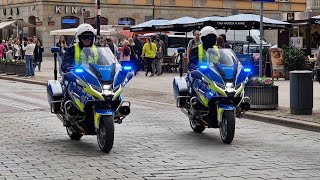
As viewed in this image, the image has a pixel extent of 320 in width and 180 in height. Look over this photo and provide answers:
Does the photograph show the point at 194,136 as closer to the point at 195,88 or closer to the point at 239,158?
the point at 195,88

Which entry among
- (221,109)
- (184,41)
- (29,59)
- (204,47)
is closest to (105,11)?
(184,41)

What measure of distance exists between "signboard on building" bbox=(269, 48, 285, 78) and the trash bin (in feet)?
33.3

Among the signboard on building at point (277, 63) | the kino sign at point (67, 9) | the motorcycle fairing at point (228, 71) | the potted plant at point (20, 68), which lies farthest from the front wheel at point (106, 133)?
the kino sign at point (67, 9)

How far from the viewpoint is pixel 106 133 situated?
8.29 meters

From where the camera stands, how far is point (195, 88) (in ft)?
32.7

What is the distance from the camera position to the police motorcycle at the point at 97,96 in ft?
27.6

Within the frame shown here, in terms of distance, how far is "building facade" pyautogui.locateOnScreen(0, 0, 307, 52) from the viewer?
1946 inches

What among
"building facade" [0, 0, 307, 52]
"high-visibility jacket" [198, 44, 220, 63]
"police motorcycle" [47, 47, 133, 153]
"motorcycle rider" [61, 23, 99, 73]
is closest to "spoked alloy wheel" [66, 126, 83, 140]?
"police motorcycle" [47, 47, 133, 153]

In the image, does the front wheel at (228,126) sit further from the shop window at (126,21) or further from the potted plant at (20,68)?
the shop window at (126,21)

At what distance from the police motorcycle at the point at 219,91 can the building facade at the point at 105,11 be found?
37.0 meters

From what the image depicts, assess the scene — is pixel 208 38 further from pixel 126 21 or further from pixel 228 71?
pixel 126 21

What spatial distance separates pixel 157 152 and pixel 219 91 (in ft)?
4.56

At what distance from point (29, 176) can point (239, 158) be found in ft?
8.76

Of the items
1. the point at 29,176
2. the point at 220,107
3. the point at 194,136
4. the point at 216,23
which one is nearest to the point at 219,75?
the point at 220,107
